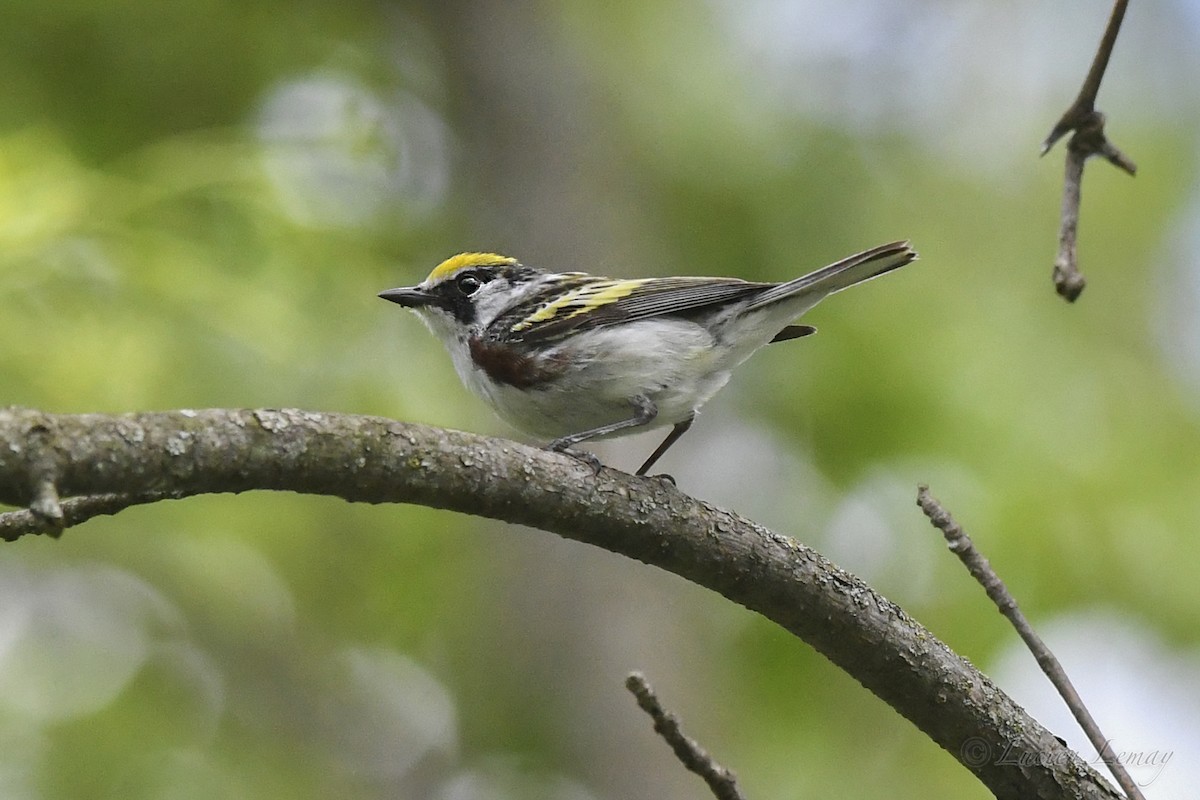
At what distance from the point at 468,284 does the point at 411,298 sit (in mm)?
328

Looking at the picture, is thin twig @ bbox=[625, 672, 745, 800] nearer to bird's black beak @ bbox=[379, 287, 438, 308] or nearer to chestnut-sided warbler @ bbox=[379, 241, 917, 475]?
chestnut-sided warbler @ bbox=[379, 241, 917, 475]

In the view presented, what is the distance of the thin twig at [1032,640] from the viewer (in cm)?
288

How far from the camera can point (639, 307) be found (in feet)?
18.5

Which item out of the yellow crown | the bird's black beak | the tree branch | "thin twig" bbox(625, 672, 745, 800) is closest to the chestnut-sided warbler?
the bird's black beak

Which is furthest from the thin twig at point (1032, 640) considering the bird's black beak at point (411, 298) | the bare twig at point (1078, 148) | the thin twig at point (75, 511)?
the bird's black beak at point (411, 298)

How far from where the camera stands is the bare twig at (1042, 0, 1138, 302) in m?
2.82

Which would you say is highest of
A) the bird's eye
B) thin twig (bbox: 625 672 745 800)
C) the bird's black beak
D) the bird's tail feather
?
the bird's tail feather

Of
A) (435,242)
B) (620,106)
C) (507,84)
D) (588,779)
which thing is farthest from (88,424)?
(620,106)

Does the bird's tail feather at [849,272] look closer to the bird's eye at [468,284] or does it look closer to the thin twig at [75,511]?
the bird's eye at [468,284]

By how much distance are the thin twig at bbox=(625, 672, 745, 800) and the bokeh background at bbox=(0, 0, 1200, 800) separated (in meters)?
4.00

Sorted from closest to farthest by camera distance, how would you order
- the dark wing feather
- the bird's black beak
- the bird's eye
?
the dark wing feather → the bird's black beak → the bird's eye

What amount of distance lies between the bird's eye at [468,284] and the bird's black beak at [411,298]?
172 mm

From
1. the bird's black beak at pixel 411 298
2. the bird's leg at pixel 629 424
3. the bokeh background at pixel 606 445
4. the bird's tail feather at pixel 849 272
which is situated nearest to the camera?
the bird's tail feather at pixel 849 272

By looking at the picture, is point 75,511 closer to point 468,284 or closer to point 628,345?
point 628,345
